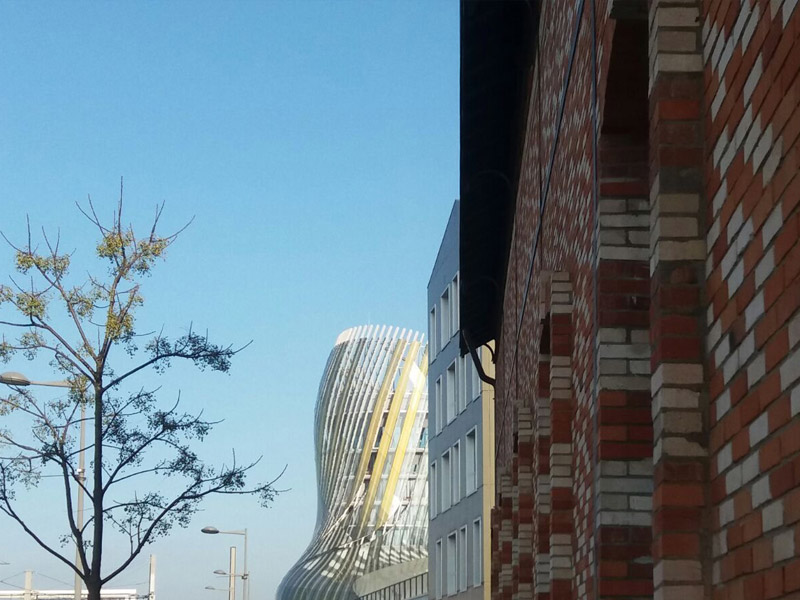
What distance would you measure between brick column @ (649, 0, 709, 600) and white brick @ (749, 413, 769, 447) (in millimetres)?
504

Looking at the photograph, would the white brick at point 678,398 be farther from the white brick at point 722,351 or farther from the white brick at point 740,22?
the white brick at point 740,22

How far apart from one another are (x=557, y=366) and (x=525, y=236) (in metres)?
4.53

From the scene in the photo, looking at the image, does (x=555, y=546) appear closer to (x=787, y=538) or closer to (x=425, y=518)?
(x=787, y=538)

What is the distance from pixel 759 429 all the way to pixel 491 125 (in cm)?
1091

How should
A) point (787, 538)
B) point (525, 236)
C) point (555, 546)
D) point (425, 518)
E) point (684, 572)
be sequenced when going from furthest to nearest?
point (425, 518), point (525, 236), point (555, 546), point (684, 572), point (787, 538)

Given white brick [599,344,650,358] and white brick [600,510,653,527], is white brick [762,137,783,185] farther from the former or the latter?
white brick [600,510,653,527]

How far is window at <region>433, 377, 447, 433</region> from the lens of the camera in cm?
4116

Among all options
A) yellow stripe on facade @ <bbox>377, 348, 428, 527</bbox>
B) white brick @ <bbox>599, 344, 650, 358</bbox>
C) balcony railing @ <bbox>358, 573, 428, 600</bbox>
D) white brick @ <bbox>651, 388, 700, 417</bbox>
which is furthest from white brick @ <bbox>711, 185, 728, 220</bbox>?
yellow stripe on facade @ <bbox>377, 348, 428, 527</bbox>

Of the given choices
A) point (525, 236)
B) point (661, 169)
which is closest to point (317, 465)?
point (525, 236)

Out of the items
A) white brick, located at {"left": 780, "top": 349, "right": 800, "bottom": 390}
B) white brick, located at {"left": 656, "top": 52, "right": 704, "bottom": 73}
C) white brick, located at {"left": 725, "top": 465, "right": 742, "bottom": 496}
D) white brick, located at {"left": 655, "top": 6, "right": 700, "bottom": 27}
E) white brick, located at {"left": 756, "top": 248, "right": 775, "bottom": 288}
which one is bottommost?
white brick, located at {"left": 725, "top": 465, "right": 742, "bottom": 496}

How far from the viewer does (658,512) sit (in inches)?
147

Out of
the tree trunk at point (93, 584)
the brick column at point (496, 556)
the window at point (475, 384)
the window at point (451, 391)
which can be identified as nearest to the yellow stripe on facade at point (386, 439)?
the window at point (451, 391)

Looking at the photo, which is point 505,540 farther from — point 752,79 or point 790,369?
point 790,369

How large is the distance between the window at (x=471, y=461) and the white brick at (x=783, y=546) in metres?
32.4
